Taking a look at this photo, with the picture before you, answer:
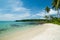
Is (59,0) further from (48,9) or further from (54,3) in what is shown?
(48,9)

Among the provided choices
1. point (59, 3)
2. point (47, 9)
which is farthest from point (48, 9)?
point (59, 3)

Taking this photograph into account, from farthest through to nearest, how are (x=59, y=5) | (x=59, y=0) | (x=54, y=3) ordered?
(x=54, y=3), (x=59, y=5), (x=59, y=0)

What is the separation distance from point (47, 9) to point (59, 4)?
25928 mm

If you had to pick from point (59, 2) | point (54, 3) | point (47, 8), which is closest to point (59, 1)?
point (59, 2)

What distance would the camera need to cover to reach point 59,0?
30.3m

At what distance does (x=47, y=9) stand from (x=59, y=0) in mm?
27516

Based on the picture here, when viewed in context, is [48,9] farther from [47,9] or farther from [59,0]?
[59,0]

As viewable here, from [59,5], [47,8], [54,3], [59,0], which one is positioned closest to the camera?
[59,0]

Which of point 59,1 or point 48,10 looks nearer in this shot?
point 59,1

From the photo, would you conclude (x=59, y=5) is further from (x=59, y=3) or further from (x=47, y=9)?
(x=47, y=9)

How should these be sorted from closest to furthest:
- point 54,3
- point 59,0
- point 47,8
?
point 59,0 → point 54,3 → point 47,8

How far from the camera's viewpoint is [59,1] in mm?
30750

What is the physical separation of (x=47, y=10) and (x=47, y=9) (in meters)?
0.49

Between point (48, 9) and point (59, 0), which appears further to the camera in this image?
point (48, 9)
